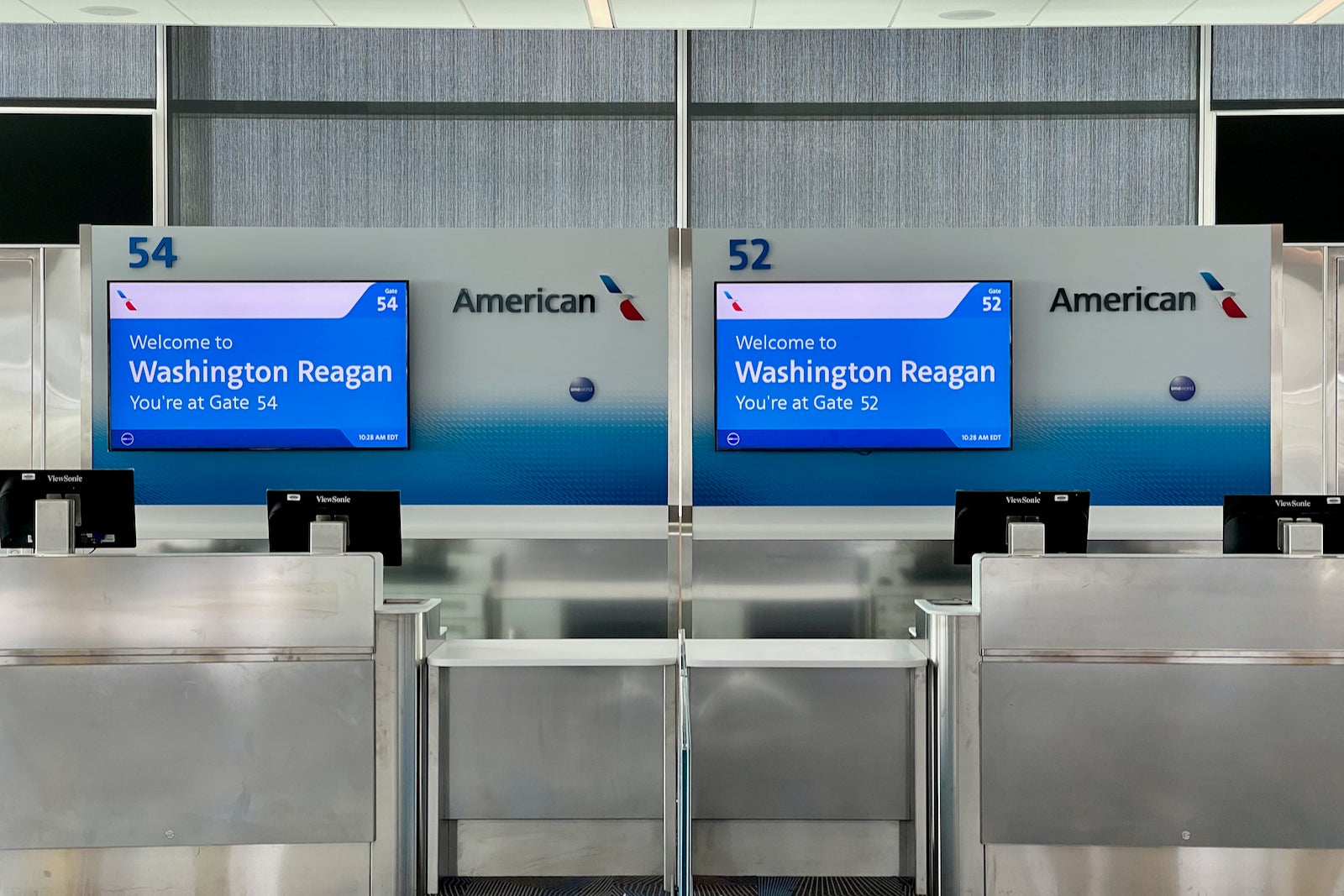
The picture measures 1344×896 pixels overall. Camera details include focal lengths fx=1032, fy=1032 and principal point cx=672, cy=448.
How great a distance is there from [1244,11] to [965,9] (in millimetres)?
1169

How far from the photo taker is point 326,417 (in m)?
4.64

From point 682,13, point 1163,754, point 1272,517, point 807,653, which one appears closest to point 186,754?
point 807,653

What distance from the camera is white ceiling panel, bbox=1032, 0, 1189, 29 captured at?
422 centimetres

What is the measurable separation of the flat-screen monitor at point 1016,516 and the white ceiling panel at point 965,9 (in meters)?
2.08

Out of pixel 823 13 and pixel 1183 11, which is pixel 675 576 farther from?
pixel 1183 11

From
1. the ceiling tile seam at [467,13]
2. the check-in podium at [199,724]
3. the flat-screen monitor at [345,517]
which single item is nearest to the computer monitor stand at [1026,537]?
the check-in podium at [199,724]

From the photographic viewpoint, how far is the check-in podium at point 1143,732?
3242 millimetres

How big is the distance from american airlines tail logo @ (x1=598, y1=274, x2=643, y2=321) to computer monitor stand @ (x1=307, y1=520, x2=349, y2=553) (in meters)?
1.67

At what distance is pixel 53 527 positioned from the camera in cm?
343

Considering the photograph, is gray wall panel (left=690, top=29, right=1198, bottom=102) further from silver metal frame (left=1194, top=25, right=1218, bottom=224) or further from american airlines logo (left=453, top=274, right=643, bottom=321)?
american airlines logo (left=453, top=274, right=643, bottom=321)

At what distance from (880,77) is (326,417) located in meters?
3.75

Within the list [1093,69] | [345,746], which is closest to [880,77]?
[1093,69]

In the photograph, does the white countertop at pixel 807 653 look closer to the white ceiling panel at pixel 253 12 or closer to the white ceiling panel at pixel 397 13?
the white ceiling panel at pixel 397 13

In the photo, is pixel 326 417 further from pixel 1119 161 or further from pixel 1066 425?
pixel 1119 161
